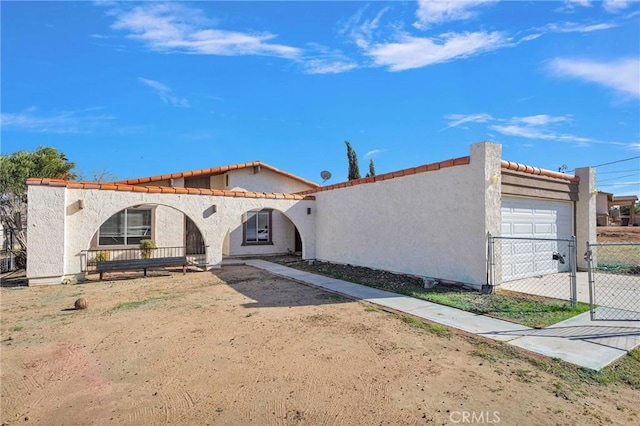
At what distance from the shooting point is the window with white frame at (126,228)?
14.2 meters

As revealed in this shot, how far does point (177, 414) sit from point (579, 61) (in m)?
13.3

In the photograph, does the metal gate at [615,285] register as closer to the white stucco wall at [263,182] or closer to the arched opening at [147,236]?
the arched opening at [147,236]

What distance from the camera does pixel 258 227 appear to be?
17656mm

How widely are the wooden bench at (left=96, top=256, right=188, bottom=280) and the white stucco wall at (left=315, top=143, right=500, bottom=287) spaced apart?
20.8 feet

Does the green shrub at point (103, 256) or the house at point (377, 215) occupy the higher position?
the house at point (377, 215)

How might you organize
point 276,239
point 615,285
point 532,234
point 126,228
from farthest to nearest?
point 276,239, point 126,228, point 532,234, point 615,285

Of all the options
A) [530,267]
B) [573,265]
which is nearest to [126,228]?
[530,267]

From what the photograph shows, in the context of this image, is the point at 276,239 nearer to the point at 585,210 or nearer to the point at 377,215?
the point at 377,215

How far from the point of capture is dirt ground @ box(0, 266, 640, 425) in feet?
10.4

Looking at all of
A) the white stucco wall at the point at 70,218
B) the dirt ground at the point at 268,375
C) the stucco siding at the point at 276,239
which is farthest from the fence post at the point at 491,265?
the stucco siding at the point at 276,239

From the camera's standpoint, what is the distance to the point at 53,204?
33.7 ft

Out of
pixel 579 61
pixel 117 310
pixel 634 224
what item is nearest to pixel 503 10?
pixel 579 61

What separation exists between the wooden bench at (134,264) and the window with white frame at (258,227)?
518 cm

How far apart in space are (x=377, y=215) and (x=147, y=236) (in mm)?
10264
